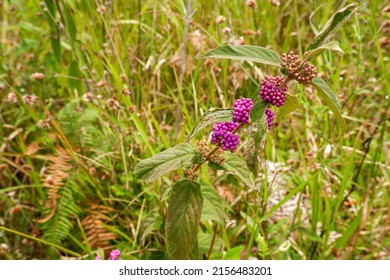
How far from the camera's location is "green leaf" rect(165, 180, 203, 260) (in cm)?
112

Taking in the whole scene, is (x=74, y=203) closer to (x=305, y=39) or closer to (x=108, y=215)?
(x=108, y=215)

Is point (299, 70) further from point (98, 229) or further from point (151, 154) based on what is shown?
point (98, 229)

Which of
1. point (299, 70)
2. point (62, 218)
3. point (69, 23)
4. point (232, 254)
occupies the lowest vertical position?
point (232, 254)

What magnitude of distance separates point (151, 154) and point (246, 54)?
3.10 feet

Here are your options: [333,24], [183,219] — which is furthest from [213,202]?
[333,24]

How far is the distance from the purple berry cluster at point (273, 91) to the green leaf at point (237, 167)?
8.3 inches

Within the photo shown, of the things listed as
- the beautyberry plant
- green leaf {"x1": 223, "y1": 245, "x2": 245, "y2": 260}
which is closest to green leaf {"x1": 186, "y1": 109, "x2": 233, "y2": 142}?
the beautyberry plant

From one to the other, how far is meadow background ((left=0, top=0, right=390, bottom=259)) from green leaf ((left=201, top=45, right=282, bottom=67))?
539mm

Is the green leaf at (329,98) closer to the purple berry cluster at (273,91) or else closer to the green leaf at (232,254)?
the purple berry cluster at (273,91)

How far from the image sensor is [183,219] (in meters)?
1.12

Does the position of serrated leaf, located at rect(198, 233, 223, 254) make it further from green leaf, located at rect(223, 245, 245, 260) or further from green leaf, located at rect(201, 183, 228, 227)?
green leaf, located at rect(201, 183, 228, 227)

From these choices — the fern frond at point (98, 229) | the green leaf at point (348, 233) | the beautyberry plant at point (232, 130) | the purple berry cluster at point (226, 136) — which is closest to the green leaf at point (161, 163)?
the beautyberry plant at point (232, 130)
